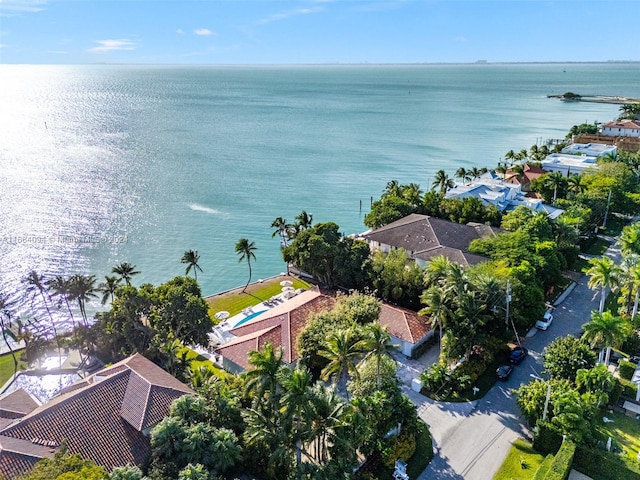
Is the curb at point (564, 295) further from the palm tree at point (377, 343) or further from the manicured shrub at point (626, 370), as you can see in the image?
the palm tree at point (377, 343)

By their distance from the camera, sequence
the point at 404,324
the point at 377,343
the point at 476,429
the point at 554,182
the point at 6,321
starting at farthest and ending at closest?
the point at 554,182 < the point at 6,321 < the point at 404,324 < the point at 476,429 < the point at 377,343

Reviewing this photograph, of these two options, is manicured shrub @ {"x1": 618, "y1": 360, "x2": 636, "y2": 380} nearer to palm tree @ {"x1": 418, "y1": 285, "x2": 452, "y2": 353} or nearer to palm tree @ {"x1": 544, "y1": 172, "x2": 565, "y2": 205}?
palm tree @ {"x1": 418, "y1": 285, "x2": 452, "y2": 353}

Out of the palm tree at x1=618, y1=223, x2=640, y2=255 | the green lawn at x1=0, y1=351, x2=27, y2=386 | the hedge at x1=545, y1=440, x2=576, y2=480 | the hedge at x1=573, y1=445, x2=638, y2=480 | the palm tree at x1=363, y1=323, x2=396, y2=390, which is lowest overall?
the green lawn at x1=0, y1=351, x2=27, y2=386

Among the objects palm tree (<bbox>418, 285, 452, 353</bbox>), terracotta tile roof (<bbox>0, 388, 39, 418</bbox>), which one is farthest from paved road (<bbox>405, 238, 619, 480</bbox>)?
terracotta tile roof (<bbox>0, 388, 39, 418</bbox>)

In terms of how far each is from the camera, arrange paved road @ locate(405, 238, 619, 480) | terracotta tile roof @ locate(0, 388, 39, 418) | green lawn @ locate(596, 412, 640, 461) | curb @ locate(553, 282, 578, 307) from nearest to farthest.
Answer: paved road @ locate(405, 238, 619, 480)
terracotta tile roof @ locate(0, 388, 39, 418)
green lawn @ locate(596, 412, 640, 461)
curb @ locate(553, 282, 578, 307)

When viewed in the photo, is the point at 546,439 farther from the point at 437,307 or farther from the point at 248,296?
the point at 248,296

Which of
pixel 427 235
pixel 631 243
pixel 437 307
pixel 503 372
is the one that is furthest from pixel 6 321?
pixel 631 243
